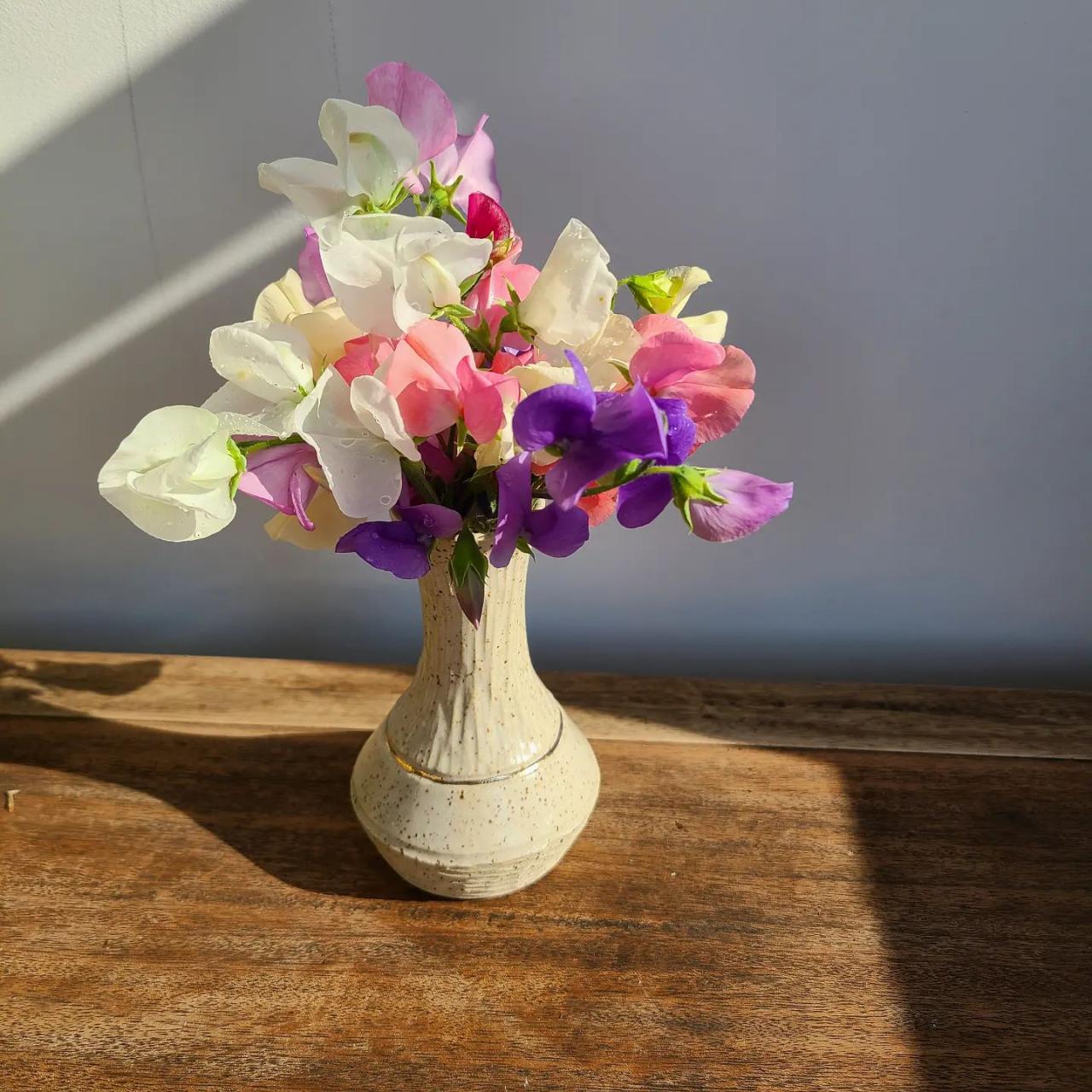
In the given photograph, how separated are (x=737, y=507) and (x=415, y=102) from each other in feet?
1.03

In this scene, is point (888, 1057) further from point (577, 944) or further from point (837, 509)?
point (837, 509)

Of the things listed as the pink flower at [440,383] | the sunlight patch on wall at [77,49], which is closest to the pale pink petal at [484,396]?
the pink flower at [440,383]

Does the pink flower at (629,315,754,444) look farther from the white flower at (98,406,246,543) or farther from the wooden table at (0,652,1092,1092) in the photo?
the wooden table at (0,652,1092,1092)

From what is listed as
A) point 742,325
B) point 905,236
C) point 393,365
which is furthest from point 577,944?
point 905,236

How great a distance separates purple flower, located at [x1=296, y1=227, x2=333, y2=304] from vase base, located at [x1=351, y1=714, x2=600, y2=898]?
339 mm

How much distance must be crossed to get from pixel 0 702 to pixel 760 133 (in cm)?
91

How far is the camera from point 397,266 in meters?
0.55

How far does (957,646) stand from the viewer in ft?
3.61

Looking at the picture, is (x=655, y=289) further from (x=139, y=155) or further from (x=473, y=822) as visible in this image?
(x=139, y=155)

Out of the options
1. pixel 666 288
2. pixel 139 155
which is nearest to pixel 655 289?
pixel 666 288

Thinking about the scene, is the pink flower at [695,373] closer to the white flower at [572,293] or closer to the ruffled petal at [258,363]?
the white flower at [572,293]

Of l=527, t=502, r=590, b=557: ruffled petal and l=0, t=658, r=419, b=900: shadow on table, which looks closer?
l=527, t=502, r=590, b=557: ruffled petal

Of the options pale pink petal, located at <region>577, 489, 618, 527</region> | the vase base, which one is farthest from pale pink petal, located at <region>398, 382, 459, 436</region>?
the vase base

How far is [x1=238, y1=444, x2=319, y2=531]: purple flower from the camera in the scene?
1.92ft
